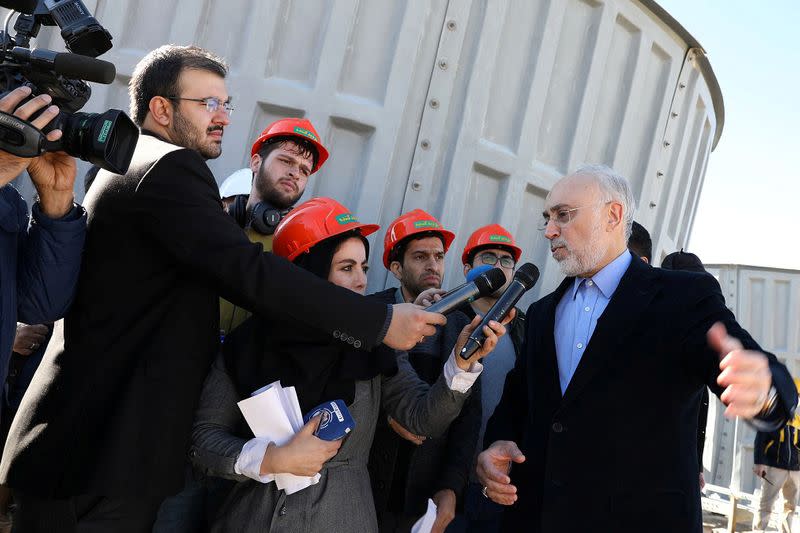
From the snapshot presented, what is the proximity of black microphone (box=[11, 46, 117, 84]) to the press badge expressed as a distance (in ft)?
3.62

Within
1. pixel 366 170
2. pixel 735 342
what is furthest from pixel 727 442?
pixel 735 342

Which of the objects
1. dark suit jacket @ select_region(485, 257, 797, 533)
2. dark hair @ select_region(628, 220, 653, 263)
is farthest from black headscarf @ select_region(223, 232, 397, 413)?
dark hair @ select_region(628, 220, 653, 263)

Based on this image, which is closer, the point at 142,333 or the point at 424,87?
the point at 142,333

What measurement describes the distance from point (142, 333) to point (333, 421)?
623 millimetres

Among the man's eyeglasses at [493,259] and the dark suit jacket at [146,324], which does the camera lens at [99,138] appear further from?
the man's eyeglasses at [493,259]

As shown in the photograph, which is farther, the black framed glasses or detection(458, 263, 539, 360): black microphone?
the black framed glasses

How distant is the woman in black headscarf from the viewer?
233 centimetres

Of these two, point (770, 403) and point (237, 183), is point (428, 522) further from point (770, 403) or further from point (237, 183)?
point (237, 183)

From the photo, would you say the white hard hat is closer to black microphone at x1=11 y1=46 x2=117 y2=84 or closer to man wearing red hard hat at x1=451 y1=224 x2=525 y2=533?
man wearing red hard hat at x1=451 y1=224 x2=525 y2=533

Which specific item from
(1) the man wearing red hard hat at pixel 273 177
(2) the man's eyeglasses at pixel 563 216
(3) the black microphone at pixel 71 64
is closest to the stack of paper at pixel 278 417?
(1) the man wearing red hard hat at pixel 273 177

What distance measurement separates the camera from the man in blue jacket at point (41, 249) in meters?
2.17

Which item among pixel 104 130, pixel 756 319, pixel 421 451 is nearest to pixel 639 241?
pixel 421 451

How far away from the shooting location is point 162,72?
103 inches

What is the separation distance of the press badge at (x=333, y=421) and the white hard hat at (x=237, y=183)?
61.9 inches
